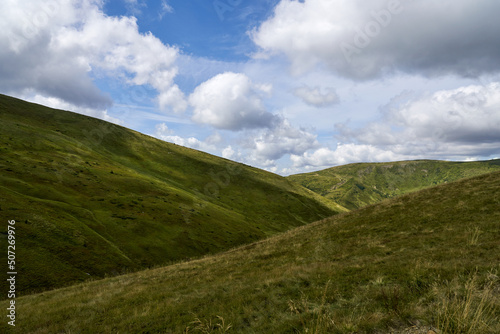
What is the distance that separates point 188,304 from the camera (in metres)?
11.4

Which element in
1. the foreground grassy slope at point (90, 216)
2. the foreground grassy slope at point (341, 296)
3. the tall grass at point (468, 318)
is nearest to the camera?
the tall grass at point (468, 318)

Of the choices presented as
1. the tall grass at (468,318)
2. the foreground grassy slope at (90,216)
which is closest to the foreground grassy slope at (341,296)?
the tall grass at (468,318)

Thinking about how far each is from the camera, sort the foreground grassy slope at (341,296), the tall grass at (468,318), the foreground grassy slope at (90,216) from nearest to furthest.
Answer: the tall grass at (468,318) < the foreground grassy slope at (341,296) < the foreground grassy slope at (90,216)

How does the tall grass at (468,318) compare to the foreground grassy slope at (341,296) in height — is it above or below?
above

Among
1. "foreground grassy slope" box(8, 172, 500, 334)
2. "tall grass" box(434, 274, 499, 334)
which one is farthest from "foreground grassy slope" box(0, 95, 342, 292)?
"tall grass" box(434, 274, 499, 334)

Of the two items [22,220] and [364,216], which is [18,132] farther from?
[364,216]

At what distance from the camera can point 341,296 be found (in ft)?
31.8

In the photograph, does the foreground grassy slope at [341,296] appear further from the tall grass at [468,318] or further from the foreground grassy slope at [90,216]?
the foreground grassy slope at [90,216]

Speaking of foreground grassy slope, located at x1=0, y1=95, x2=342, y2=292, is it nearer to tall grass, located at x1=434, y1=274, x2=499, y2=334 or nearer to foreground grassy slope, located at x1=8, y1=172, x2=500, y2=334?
foreground grassy slope, located at x1=8, y1=172, x2=500, y2=334

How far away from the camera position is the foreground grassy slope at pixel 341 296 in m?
6.71

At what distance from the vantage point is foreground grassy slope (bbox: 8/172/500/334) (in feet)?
22.0

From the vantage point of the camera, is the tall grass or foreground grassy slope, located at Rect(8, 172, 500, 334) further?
foreground grassy slope, located at Rect(8, 172, 500, 334)

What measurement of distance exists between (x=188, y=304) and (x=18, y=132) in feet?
323

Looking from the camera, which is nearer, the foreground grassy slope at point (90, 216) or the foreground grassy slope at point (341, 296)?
the foreground grassy slope at point (341, 296)
